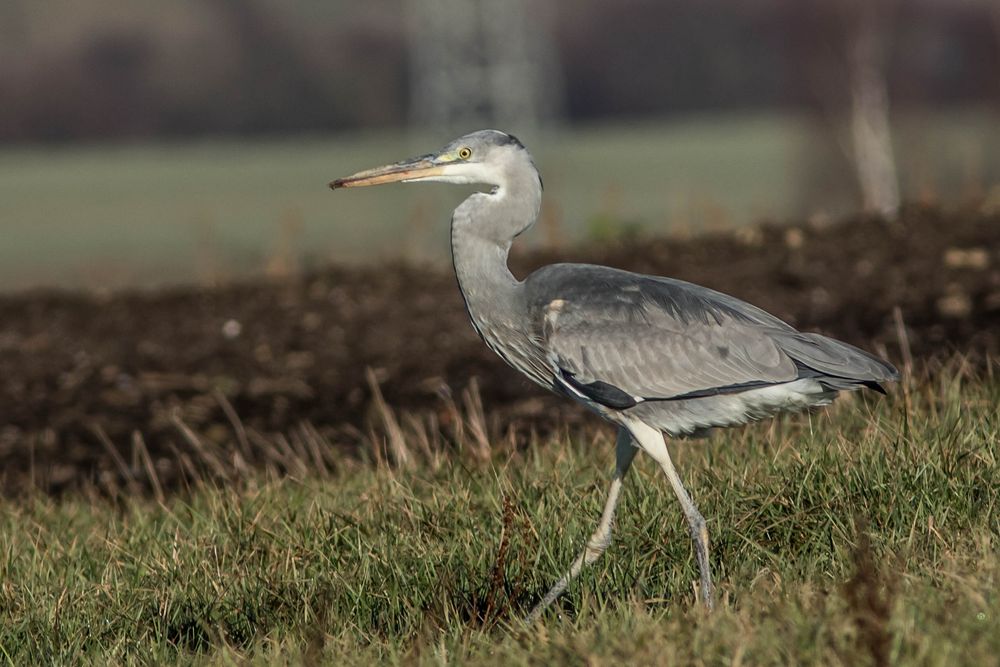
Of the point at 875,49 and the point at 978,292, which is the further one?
the point at 875,49

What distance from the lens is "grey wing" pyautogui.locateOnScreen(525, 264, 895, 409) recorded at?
4.94 metres

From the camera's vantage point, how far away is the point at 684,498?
15.8 ft

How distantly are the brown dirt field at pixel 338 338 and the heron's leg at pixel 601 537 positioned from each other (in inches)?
89.8

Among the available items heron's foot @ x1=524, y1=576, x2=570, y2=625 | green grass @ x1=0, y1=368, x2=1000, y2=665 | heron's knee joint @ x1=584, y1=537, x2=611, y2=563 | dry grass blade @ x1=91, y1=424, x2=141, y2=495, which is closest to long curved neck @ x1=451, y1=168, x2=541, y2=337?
green grass @ x1=0, y1=368, x2=1000, y2=665

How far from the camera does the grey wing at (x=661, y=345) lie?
4.94 meters

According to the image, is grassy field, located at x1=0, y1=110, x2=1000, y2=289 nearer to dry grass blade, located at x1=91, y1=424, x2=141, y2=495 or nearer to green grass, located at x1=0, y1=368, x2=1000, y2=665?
dry grass blade, located at x1=91, y1=424, x2=141, y2=495

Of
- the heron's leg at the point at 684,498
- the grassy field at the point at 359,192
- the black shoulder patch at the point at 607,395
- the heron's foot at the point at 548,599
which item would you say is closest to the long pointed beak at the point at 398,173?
the black shoulder patch at the point at 607,395

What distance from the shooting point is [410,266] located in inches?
472

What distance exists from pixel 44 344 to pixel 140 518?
15.9 feet

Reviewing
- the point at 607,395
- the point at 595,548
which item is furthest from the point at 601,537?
the point at 607,395

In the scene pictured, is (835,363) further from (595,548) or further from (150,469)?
(150,469)

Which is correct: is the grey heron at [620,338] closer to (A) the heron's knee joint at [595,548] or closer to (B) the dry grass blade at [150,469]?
(A) the heron's knee joint at [595,548]

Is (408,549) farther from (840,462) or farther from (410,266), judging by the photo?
(410,266)

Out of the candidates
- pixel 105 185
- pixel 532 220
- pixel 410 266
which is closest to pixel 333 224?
pixel 105 185
